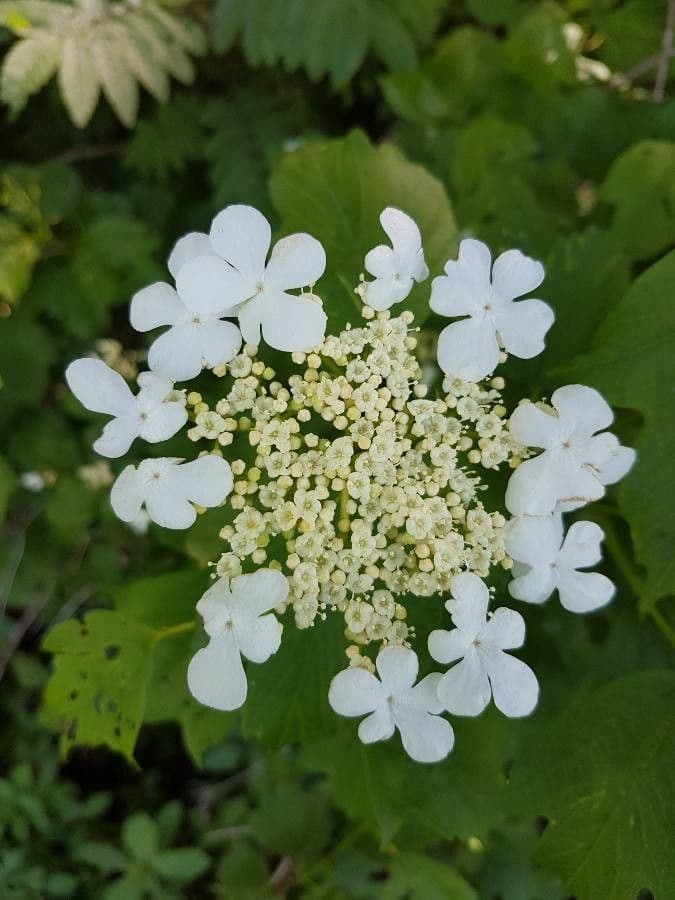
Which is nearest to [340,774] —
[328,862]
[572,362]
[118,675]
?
[118,675]

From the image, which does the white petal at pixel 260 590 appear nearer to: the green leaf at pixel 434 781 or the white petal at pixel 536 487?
the white petal at pixel 536 487

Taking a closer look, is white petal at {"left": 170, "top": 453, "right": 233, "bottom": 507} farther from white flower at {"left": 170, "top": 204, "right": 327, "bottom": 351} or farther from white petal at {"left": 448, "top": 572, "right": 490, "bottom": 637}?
white petal at {"left": 448, "top": 572, "right": 490, "bottom": 637}

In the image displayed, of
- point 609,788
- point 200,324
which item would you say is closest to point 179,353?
point 200,324

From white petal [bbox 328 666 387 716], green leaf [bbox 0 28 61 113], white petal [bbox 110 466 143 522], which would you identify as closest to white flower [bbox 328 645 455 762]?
white petal [bbox 328 666 387 716]

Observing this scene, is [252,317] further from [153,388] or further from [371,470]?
[371,470]

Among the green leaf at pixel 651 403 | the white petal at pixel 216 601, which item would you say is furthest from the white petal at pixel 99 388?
the green leaf at pixel 651 403
